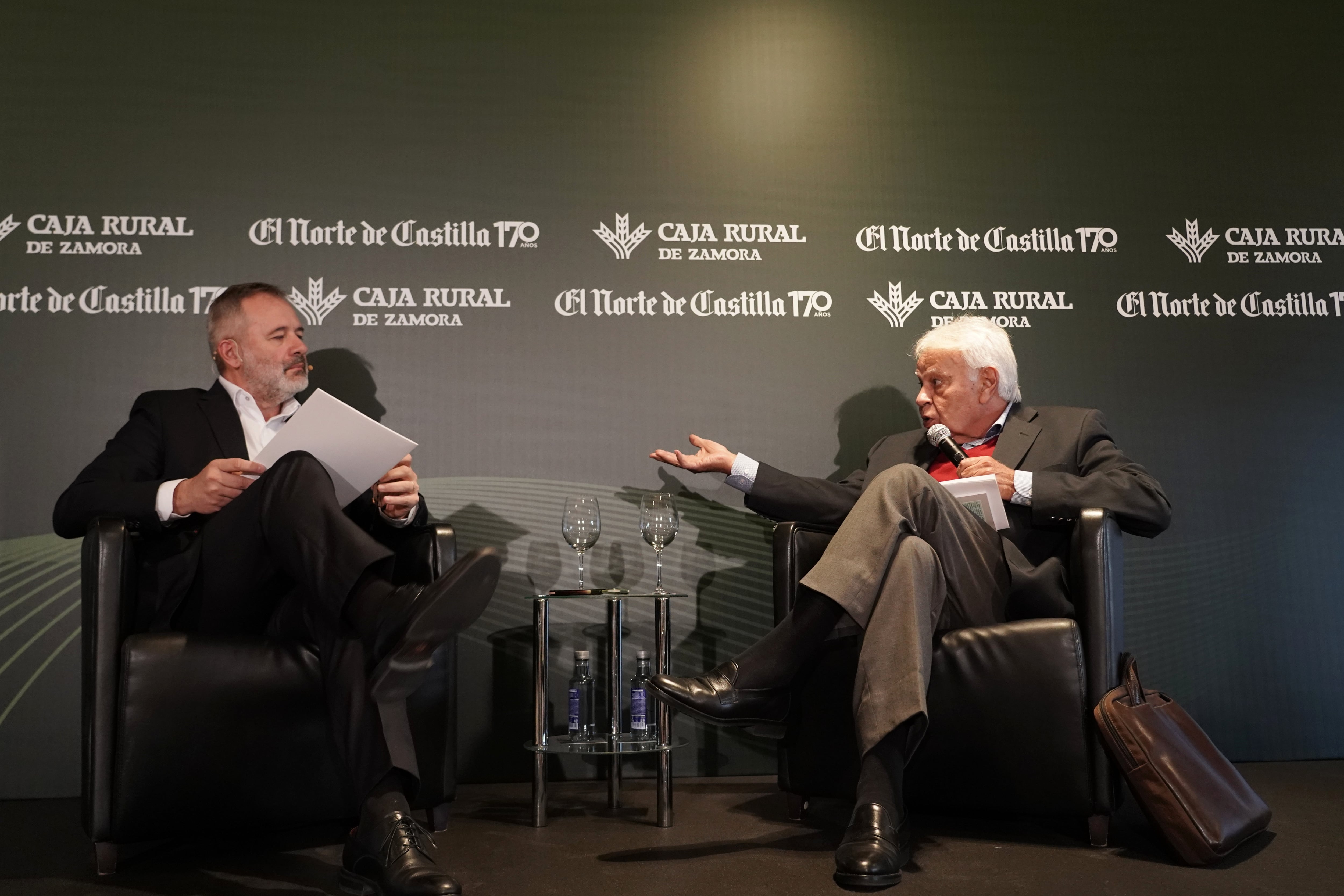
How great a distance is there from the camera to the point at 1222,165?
381cm

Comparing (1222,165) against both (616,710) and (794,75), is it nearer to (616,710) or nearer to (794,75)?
(794,75)

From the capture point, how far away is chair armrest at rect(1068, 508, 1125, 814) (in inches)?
90.2

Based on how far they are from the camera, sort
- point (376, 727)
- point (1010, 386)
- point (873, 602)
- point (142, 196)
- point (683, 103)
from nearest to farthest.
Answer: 1. point (376, 727)
2. point (873, 602)
3. point (1010, 386)
4. point (142, 196)
5. point (683, 103)

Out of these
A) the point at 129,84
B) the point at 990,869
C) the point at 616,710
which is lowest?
the point at 990,869

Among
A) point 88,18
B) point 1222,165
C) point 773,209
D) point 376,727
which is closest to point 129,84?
point 88,18

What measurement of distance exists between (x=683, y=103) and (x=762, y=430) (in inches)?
45.1

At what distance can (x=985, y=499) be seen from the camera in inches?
106

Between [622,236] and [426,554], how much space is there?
145 centimetres

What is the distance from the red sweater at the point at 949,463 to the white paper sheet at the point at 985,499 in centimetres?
36

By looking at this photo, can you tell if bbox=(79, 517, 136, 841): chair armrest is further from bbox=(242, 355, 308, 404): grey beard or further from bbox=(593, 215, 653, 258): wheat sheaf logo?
bbox=(593, 215, 653, 258): wheat sheaf logo

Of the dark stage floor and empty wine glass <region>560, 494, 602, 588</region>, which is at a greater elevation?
empty wine glass <region>560, 494, 602, 588</region>

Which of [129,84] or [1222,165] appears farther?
[1222,165]

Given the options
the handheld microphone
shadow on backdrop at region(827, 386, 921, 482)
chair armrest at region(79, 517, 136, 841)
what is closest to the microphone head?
the handheld microphone

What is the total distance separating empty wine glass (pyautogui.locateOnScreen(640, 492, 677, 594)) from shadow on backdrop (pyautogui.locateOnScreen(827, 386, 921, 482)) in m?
0.79
